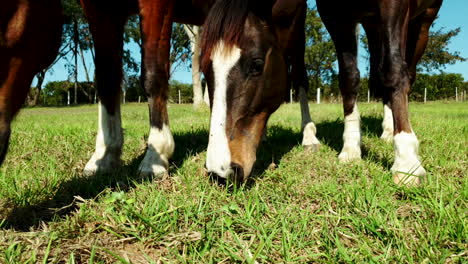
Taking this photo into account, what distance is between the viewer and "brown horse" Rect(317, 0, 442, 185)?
7.95 ft

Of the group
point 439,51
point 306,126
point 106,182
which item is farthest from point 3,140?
point 439,51

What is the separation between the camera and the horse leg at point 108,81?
9.58 feet

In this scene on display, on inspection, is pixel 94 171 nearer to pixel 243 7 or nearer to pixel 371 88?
pixel 243 7

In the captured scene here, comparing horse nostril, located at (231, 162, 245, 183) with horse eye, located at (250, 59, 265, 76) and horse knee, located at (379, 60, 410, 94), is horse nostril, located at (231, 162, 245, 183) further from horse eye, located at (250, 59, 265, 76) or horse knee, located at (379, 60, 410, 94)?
horse knee, located at (379, 60, 410, 94)

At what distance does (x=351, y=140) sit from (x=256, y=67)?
139cm

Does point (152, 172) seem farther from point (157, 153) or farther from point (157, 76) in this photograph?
point (157, 76)

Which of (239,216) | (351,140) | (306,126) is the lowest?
(239,216)

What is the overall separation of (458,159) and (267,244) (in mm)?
2222

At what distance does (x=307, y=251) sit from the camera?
1435mm

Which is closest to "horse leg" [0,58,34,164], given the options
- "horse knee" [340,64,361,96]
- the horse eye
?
the horse eye

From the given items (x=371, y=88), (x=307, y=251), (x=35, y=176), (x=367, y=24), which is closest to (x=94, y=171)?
(x=35, y=176)

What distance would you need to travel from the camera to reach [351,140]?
325cm

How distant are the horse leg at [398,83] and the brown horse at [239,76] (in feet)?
2.61

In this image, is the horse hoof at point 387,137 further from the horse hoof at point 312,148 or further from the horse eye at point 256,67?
the horse eye at point 256,67
